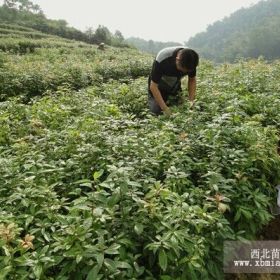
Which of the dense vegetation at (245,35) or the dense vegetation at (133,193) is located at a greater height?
the dense vegetation at (245,35)

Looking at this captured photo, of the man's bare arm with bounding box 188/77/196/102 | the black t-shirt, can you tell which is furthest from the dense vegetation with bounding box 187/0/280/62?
the black t-shirt

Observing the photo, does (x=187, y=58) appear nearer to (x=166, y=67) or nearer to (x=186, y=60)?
(x=186, y=60)

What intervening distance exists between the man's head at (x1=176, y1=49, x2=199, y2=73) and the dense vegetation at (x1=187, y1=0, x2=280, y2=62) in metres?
56.8

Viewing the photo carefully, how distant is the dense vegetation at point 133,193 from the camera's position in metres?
2.16

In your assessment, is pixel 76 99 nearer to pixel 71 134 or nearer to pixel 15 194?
pixel 71 134

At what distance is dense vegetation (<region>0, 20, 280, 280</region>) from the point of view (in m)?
2.16

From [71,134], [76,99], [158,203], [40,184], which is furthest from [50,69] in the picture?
[158,203]

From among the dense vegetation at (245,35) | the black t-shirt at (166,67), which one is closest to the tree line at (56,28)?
the dense vegetation at (245,35)

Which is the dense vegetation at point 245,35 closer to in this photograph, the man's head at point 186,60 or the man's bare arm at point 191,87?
the man's bare arm at point 191,87

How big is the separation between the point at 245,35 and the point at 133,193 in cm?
8445

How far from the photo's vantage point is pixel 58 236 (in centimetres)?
229

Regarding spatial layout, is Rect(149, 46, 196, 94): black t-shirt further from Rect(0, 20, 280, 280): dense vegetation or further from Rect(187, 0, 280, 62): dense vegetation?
Rect(187, 0, 280, 62): dense vegetation

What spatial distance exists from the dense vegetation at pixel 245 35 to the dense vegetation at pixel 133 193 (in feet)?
190

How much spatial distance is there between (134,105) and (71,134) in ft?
7.59
